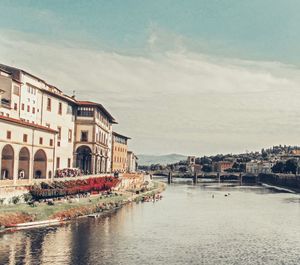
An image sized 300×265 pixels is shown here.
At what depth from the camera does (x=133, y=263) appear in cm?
3884

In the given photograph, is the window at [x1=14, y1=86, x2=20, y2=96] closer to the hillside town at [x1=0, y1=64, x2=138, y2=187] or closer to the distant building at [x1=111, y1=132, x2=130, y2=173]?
the hillside town at [x1=0, y1=64, x2=138, y2=187]

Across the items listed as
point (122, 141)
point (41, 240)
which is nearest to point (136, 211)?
point (41, 240)

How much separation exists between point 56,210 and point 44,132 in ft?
49.7

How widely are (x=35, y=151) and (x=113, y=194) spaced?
27.4 m

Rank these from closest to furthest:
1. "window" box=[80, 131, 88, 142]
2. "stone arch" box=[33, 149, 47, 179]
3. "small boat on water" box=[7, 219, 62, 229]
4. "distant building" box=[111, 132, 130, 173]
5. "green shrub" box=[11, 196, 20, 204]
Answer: "small boat on water" box=[7, 219, 62, 229] → "green shrub" box=[11, 196, 20, 204] → "stone arch" box=[33, 149, 47, 179] → "window" box=[80, 131, 88, 142] → "distant building" box=[111, 132, 130, 173]

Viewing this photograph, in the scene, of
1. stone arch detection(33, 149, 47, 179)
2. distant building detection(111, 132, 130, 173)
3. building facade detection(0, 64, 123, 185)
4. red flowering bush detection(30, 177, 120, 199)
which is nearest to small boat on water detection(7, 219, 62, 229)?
building facade detection(0, 64, 123, 185)

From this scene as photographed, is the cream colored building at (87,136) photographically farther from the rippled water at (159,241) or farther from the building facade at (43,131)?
the rippled water at (159,241)

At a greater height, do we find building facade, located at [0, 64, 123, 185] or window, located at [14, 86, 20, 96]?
window, located at [14, 86, 20, 96]

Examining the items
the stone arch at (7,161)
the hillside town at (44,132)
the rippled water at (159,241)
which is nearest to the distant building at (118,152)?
the hillside town at (44,132)

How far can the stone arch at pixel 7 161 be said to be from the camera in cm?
6072

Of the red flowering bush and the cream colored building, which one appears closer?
the red flowering bush

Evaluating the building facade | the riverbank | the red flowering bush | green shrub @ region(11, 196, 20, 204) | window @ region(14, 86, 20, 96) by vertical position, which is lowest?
the riverbank

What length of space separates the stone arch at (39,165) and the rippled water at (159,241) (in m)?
12.8

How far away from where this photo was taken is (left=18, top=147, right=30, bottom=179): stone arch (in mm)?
65938
